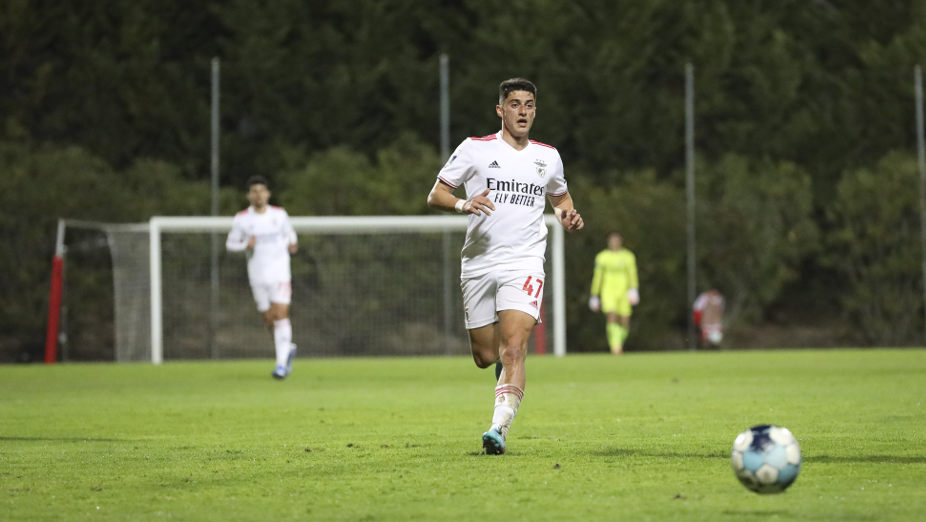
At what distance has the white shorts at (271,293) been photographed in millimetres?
17594

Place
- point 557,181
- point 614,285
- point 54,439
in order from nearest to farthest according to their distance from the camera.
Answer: point 557,181, point 54,439, point 614,285

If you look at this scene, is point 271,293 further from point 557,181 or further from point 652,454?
point 652,454

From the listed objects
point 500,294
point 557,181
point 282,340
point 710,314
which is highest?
point 557,181

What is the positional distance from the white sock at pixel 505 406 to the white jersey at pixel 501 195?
2.57 ft

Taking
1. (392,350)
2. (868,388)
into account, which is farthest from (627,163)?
(868,388)

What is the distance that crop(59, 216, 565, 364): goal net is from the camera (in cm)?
2614

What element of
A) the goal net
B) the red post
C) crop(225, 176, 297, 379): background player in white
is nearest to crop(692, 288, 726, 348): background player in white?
the goal net

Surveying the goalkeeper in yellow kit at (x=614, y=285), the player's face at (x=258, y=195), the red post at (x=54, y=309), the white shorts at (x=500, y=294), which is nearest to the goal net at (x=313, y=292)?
the red post at (x=54, y=309)

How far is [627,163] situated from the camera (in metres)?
32.5

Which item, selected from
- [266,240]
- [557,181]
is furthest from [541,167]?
[266,240]

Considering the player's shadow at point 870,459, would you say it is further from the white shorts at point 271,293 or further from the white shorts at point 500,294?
the white shorts at point 271,293

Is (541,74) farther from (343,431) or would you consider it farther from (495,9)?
(343,431)

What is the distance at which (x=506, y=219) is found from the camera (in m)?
8.76

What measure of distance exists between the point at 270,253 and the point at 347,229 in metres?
9.33
